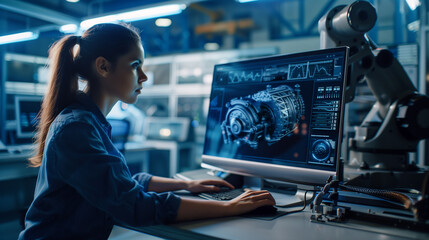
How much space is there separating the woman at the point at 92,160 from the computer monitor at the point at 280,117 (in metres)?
0.16

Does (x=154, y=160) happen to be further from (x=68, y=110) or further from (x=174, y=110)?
(x=68, y=110)

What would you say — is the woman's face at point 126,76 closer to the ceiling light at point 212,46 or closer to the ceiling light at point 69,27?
the ceiling light at point 69,27

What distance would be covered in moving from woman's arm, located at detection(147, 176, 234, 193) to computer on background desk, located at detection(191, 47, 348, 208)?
77mm

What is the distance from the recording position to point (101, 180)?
671mm

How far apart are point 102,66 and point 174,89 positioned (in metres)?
3.55

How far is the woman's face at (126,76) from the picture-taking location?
87 cm

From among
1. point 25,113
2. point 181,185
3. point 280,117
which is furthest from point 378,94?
point 25,113

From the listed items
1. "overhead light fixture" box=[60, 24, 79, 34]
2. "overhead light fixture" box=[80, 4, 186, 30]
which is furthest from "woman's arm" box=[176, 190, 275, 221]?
"overhead light fixture" box=[60, 24, 79, 34]

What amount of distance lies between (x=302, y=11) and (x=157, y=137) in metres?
4.10

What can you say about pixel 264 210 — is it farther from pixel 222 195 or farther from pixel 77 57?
pixel 77 57

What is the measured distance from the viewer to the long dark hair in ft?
2.82

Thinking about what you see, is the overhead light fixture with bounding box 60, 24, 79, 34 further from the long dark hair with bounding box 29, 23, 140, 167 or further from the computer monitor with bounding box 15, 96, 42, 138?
the long dark hair with bounding box 29, 23, 140, 167

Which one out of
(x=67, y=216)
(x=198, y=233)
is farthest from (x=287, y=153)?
(x=67, y=216)

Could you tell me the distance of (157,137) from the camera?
3.95 meters
